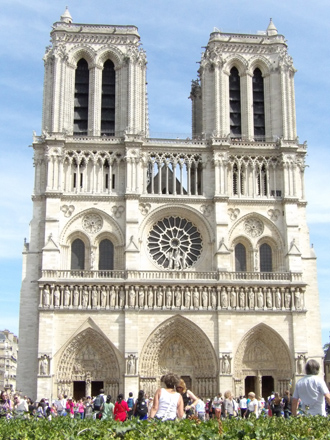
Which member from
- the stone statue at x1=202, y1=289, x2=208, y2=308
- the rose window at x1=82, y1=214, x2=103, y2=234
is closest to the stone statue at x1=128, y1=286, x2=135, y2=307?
the stone statue at x1=202, y1=289, x2=208, y2=308

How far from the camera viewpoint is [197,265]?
35.3 meters

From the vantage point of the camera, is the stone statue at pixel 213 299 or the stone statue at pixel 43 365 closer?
the stone statue at pixel 43 365

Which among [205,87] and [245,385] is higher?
[205,87]

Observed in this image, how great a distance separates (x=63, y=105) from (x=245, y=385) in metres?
17.1

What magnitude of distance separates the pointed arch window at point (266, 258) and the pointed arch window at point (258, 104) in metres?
6.31

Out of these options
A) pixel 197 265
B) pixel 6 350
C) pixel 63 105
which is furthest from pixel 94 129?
pixel 6 350

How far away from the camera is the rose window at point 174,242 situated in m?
35.3

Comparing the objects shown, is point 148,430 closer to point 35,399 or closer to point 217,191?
point 35,399

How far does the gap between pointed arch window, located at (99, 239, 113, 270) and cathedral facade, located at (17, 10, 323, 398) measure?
7cm

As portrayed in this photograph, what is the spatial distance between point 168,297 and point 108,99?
11688 millimetres

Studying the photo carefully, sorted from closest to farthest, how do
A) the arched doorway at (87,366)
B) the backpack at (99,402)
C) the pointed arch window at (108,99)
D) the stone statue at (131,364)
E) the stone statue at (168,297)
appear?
the backpack at (99,402) → the stone statue at (131,364) → the arched doorway at (87,366) → the stone statue at (168,297) → the pointed arch window at (108,99)

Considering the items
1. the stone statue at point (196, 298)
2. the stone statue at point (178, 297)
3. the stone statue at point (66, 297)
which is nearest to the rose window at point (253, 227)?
the stone statue at point (196, 298)

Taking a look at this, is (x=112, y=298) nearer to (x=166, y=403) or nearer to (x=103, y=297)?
(x=103, y=297)

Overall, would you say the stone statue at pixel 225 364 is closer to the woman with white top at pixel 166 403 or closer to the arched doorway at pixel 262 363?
the arched doorway at pixel 262 363
